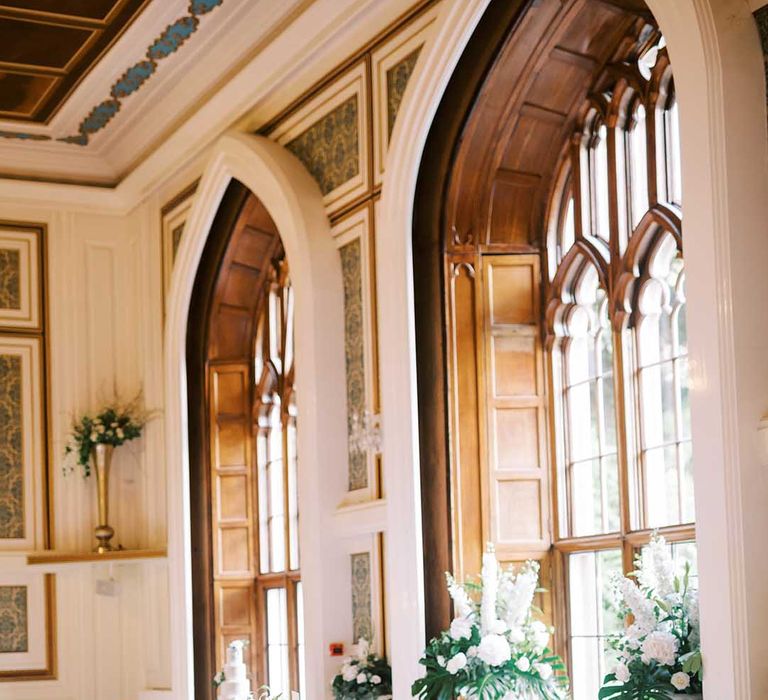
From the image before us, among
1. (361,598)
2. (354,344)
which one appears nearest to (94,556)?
(361,598)

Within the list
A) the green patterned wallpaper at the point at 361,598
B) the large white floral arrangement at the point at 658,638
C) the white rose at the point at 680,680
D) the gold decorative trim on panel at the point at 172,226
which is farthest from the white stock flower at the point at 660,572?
the gold decorative trim on panel at the point at 172,226

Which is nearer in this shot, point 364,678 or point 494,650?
point 494,650

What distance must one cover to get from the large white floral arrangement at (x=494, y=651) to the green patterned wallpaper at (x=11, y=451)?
497 cm

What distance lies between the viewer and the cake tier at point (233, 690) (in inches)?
340

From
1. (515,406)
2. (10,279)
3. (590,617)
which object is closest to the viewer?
(590,617)

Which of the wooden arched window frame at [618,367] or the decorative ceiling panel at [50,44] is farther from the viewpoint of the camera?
the decorative ceiling panel at [50,44]

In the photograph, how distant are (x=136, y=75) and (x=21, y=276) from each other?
6.74 ft

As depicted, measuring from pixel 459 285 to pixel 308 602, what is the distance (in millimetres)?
1932

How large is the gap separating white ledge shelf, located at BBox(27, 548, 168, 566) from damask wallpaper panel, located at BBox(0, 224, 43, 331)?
176cm

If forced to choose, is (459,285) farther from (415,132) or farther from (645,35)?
(645,35)

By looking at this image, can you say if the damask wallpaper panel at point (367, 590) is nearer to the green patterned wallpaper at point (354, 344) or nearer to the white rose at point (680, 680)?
the green patterned wallpaper at point (354, 344)

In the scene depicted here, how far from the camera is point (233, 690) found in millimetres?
8672

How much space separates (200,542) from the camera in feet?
32.4

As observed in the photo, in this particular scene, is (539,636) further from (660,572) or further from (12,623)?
(12,623)
